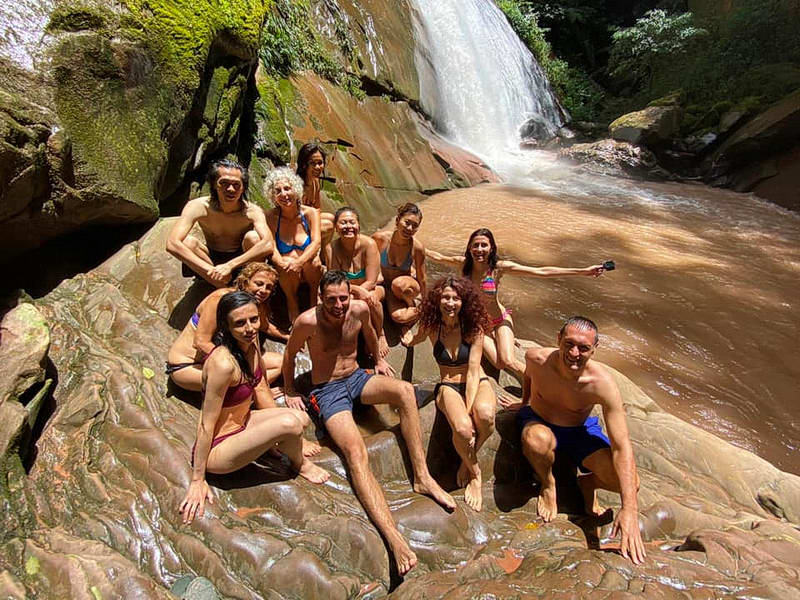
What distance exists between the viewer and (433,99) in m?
11.7

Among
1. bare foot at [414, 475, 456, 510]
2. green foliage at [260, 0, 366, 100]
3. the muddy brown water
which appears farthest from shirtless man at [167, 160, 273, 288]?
green foliage at [260, 0, 366, 100]

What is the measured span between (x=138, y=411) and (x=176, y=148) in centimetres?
267

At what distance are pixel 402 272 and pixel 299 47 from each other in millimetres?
5673

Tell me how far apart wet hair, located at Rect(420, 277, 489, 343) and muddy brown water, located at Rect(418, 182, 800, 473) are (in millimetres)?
1998

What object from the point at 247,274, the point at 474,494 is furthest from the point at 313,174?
the point at 474,494

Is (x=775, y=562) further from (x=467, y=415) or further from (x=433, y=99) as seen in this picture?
(x=433, y=99)

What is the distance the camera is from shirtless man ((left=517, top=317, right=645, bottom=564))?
8.61ft

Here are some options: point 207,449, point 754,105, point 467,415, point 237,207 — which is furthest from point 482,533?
point 754,105

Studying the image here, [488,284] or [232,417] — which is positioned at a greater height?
[488,284]

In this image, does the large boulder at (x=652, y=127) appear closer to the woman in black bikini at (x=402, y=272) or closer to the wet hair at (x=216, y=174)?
the woman in black bikini at (x=402, y=272)

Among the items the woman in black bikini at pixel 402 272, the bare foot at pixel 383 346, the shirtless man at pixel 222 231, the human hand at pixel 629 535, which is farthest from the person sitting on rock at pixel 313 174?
the human hand at pixel 629 535

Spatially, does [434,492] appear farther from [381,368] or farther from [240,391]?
[240,391]

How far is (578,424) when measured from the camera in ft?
9.56

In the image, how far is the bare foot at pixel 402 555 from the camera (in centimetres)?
238
